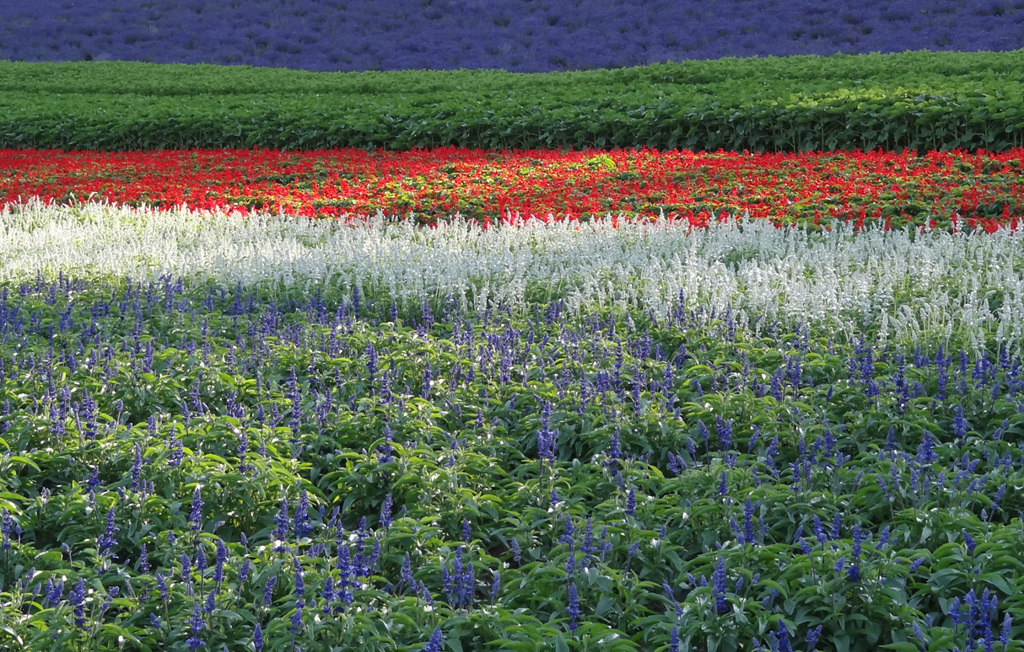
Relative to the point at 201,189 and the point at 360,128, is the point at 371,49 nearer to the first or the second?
the point at 360,128

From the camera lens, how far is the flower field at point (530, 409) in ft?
11.3

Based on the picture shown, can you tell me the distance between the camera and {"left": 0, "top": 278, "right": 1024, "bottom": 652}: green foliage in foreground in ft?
11.1

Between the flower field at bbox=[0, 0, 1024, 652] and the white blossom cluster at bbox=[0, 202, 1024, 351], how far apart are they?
2.1 inches

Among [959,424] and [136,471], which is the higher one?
[959,424]

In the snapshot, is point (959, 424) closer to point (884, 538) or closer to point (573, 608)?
point (884, 538)

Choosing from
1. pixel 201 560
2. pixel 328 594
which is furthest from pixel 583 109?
pixel 328 594

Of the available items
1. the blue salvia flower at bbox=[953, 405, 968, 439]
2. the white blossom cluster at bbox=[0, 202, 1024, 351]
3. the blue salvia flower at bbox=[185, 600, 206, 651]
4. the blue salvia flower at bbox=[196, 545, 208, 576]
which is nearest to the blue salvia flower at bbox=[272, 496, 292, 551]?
the blue salvia flower at bbox=[196, 545, 208, 576]

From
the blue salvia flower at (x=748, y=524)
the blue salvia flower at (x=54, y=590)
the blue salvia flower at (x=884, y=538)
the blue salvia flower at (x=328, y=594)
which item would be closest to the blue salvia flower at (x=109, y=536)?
the blue salvia flower at (x=54, y=590)

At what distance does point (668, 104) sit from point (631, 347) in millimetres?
12867

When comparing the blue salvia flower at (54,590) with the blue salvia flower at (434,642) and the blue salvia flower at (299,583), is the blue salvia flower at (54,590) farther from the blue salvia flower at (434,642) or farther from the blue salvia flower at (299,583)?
the blue salvia flower at (434,642)

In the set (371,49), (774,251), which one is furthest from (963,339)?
(371,49)

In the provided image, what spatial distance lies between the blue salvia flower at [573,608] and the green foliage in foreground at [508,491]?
0.6 inches

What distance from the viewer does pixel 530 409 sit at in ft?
18.0

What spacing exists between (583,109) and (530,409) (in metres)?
14.3
